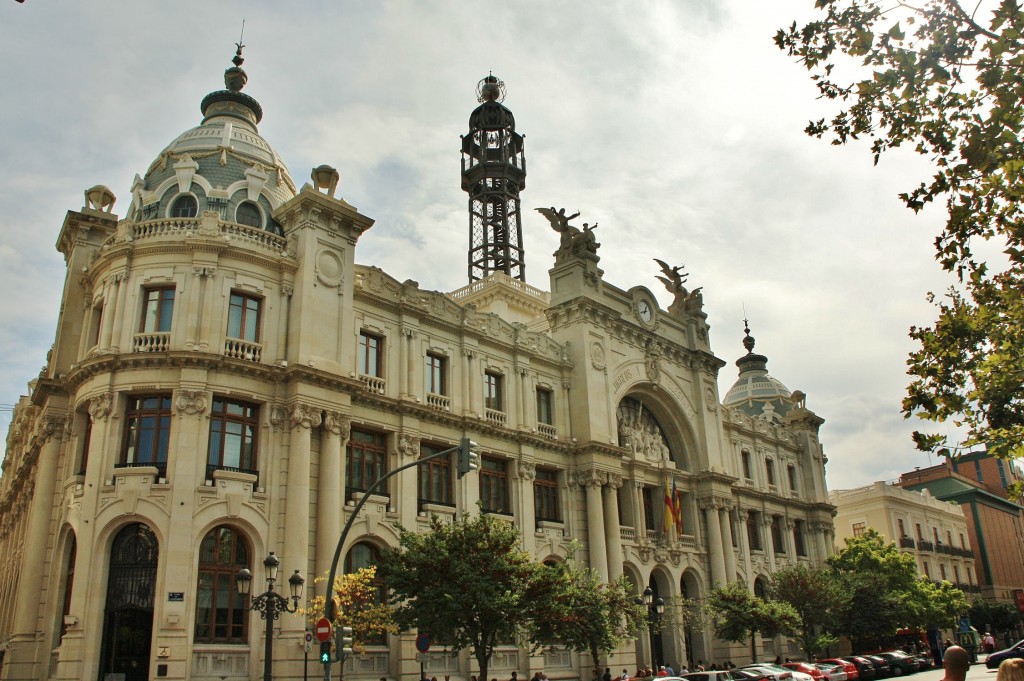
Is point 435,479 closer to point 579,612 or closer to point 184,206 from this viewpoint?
point 579,612

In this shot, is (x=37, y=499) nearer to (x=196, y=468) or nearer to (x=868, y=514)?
(x=196, y=468)

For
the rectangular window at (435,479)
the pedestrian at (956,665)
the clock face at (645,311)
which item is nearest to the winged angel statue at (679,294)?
the clock face at (645,311)

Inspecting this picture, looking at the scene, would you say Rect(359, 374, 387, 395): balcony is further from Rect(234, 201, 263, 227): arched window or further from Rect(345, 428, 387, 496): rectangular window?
Rect(234, 201, 263, 227): arched window

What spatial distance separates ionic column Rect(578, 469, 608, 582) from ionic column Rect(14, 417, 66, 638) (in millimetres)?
22799

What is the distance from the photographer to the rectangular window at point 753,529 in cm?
5529

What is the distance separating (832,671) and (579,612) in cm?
1627

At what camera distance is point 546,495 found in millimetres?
41812

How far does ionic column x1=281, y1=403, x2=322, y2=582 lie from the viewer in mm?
29438

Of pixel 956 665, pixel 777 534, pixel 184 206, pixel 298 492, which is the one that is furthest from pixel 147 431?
pixel 777 534

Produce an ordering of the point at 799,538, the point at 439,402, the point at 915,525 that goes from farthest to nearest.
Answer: the point at 915,525
the point at 799,538
the point at 439,402

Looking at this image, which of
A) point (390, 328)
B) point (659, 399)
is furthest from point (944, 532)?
point (390, 328)

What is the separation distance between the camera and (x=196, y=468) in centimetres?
2892

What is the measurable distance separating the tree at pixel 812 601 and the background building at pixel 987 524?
4573 centimetres

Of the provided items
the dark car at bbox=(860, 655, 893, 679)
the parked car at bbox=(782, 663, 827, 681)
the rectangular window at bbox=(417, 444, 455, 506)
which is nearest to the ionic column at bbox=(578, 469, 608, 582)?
the rectangular window at bbox=(417, 444, 455, 506)
